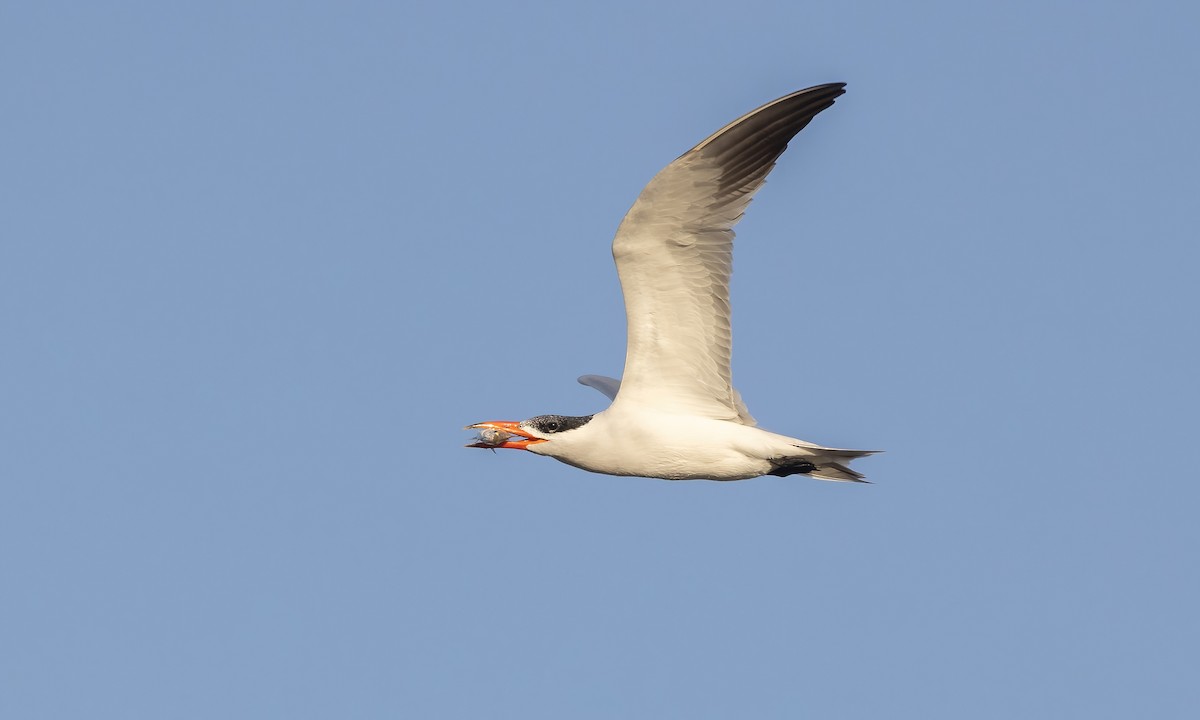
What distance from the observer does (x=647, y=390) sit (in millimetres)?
15898

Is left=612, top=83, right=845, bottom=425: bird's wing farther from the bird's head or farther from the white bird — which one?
the bird's head

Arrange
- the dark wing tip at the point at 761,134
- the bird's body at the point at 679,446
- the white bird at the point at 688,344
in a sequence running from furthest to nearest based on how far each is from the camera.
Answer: the bird's body at the point at 679,446 → the white bird at the point at 688,344 → the dark wing tip at the point at 761,134

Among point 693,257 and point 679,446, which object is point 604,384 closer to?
point 679,446

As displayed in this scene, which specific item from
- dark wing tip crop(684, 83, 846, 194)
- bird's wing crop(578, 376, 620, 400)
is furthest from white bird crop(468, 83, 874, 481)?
bird's wing crop(578, 376, 620, 400)

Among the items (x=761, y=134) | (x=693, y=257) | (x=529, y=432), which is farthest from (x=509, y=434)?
(x=761, y=134)

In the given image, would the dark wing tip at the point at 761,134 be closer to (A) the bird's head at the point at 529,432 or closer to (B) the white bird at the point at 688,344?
(B) the white bird at the point at 688,344

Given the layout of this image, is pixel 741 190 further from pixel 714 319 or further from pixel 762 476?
pixel 762 476

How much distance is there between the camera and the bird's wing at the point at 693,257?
1458 centimetres

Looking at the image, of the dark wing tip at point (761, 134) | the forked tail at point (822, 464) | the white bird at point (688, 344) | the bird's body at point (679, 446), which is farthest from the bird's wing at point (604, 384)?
the dark wing tip at point (761, 134)

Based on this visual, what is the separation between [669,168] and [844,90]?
1860 mm

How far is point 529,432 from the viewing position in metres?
16.3

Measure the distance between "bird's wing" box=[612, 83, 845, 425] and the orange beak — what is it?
1063 millimetres

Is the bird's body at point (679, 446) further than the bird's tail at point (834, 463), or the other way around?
the bird's body at point (679, 446)

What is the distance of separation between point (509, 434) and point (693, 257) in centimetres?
292
